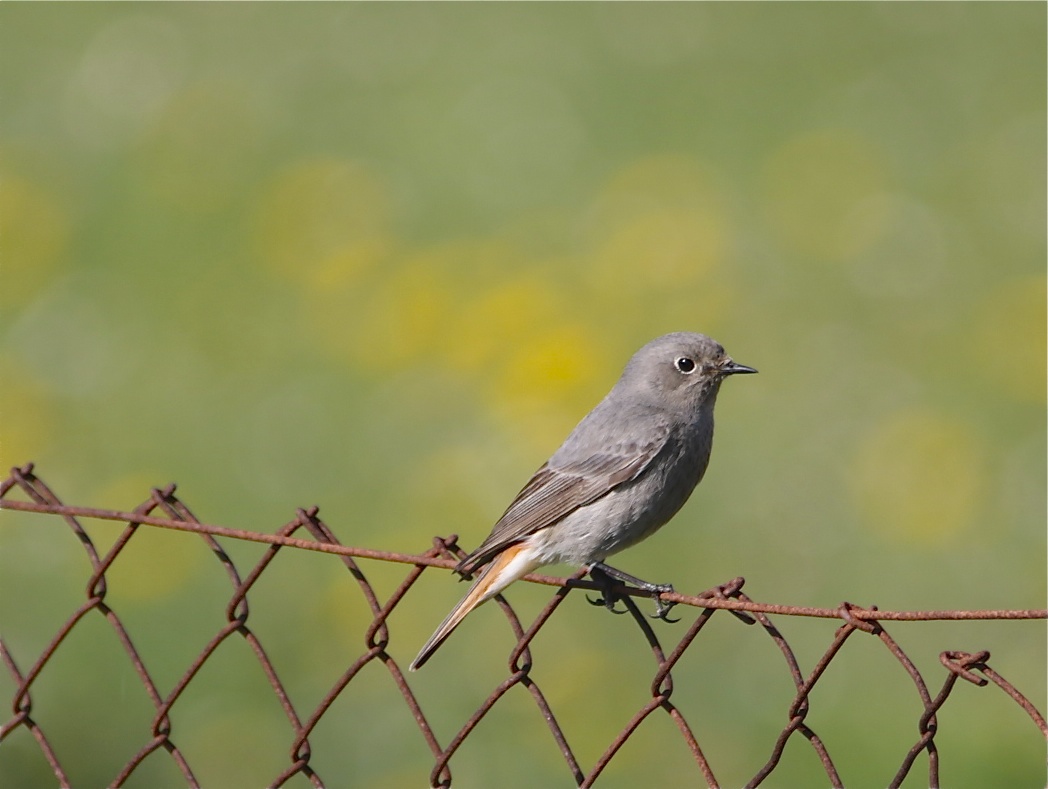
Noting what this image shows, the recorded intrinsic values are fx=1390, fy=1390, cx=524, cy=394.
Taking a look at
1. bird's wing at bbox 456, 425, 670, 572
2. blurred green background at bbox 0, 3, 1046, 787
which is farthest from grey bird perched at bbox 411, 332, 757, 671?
blurred green background at bbox 0, 3, 1046, 787

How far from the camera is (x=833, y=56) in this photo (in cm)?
1182

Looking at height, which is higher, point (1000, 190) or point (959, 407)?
point (1000, 190)

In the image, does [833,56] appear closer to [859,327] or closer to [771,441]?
[859,327]

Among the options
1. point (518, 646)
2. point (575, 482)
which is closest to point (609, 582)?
point (575, 482)

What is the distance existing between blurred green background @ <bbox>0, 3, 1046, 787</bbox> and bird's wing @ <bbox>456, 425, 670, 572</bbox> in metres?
1.30

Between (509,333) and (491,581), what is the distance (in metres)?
4.45

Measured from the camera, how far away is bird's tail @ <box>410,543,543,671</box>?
4.09m

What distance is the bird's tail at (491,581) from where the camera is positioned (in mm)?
4087

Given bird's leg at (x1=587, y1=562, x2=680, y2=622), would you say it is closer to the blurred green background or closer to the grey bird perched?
the grey bird perched

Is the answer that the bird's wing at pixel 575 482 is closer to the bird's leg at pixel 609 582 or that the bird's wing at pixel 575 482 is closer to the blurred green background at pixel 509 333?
the bird's leg at pixel 609 582

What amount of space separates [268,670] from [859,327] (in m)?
6.24

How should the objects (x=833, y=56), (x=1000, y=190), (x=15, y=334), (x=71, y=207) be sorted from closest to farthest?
(x=15, y=334) < (x=1000, y=190) < (x=71, y=207) < (x=833, y=56)

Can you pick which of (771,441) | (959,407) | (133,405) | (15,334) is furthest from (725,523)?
(15,334)

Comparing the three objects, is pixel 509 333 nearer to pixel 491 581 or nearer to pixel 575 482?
pixel 575 482
